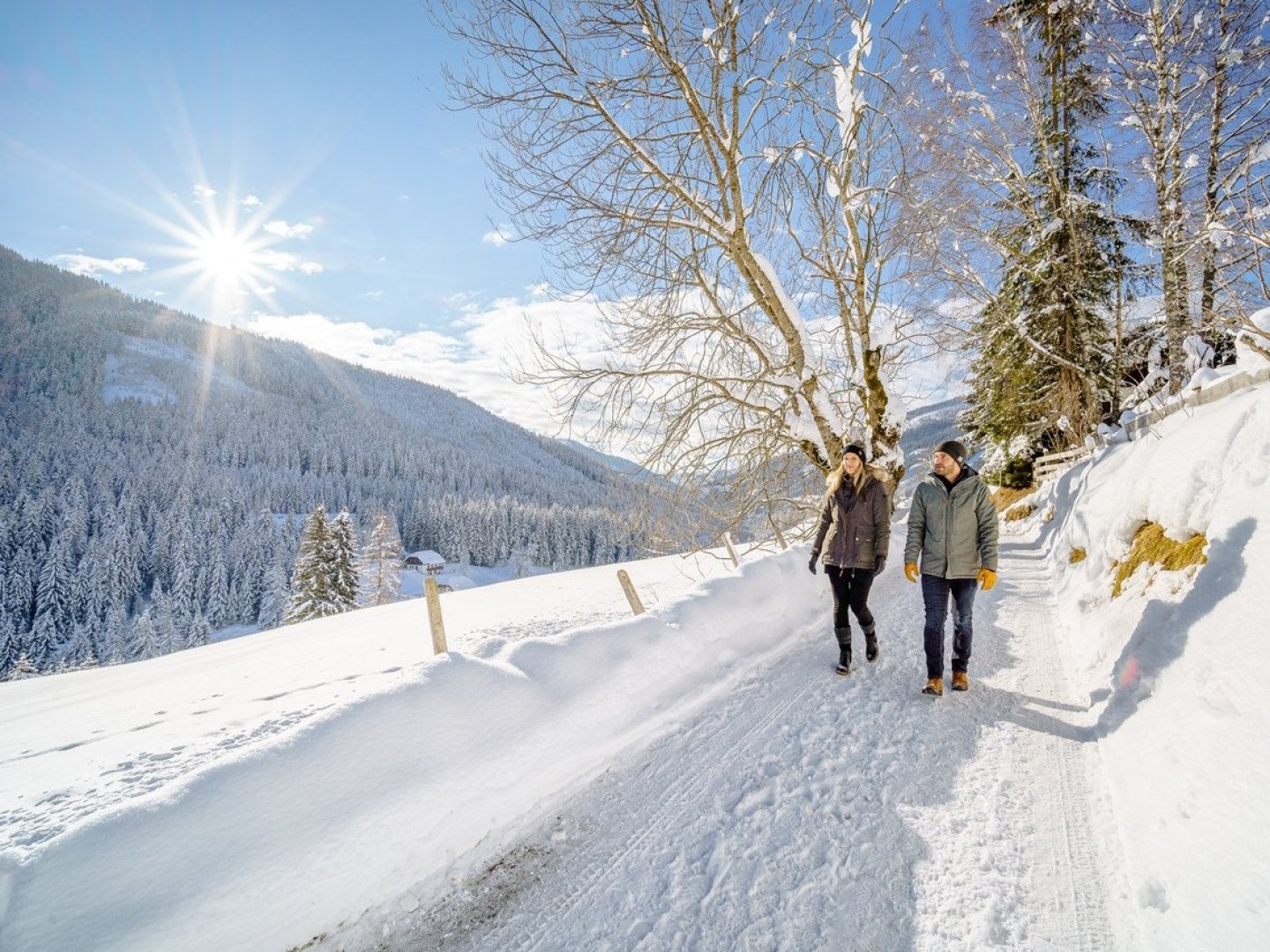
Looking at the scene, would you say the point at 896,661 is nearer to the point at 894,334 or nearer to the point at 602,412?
the point at 602,412

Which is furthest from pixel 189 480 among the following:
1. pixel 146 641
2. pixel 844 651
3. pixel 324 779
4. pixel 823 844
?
pixel 823 844

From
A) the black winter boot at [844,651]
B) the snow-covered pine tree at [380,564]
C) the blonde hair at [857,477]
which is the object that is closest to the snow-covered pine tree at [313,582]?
the snow-covered pine tree at [380,564]

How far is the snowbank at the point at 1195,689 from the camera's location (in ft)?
6.27

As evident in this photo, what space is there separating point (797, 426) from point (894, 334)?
2.35 metres

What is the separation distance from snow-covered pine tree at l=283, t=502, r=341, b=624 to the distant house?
49557mm

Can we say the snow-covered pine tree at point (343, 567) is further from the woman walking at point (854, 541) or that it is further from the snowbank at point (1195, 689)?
the snowbank at point (1195, 689)

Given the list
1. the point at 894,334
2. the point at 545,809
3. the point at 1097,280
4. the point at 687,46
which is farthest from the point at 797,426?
the point at 1097,280

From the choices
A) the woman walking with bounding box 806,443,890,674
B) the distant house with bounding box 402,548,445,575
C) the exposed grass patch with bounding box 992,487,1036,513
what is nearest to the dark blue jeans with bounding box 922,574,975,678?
the woman walking with bounding box 806,443,890,674

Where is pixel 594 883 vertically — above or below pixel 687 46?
below

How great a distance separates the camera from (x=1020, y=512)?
14.2 m

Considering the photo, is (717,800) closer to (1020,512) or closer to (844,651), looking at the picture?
(844,651)

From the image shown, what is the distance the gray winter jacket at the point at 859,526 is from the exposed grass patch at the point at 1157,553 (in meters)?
1.89

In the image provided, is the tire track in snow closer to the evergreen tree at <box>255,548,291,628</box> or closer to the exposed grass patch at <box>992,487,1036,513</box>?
the exposed grass patch at <box>992,487,1036,513</box>

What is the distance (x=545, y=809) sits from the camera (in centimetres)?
296
